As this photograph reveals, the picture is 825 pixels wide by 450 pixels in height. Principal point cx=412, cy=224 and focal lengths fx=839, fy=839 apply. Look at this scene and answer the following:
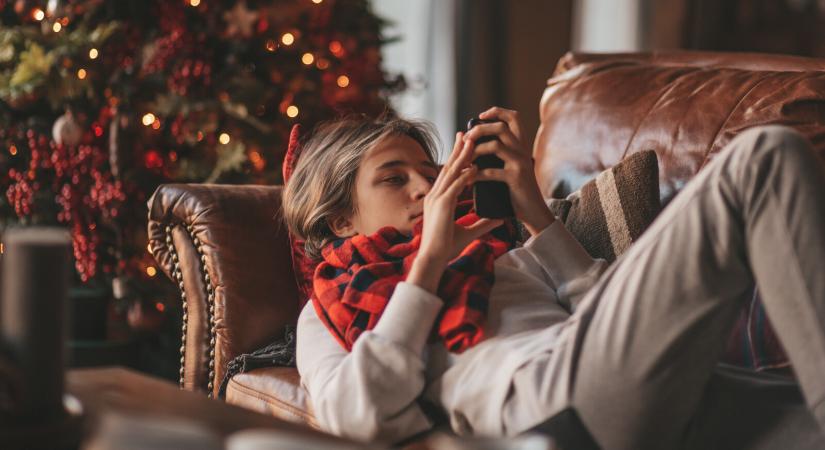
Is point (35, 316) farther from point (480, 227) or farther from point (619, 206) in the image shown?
point (619, 206)

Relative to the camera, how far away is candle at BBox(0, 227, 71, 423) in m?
0.76

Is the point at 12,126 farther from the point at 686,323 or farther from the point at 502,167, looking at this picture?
the point at 686,323

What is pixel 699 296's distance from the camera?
1.03 metres

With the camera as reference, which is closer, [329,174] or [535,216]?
[535,216]

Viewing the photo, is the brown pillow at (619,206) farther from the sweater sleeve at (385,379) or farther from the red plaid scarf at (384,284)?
the sweater sleeve at (385,379)

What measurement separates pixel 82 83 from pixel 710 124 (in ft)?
6.06

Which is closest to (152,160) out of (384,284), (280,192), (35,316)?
(280,192)

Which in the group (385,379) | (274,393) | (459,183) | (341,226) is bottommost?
(274,393)

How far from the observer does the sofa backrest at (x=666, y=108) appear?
1.53 m

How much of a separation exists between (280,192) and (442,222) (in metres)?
0.57

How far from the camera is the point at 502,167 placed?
1390 mm

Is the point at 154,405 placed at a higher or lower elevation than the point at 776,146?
lower

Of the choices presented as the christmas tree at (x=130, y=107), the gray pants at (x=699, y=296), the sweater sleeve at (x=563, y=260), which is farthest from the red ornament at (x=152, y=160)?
the gray pants at (x=699, y=296)

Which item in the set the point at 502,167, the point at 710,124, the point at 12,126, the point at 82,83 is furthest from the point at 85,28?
the point at 710,124
